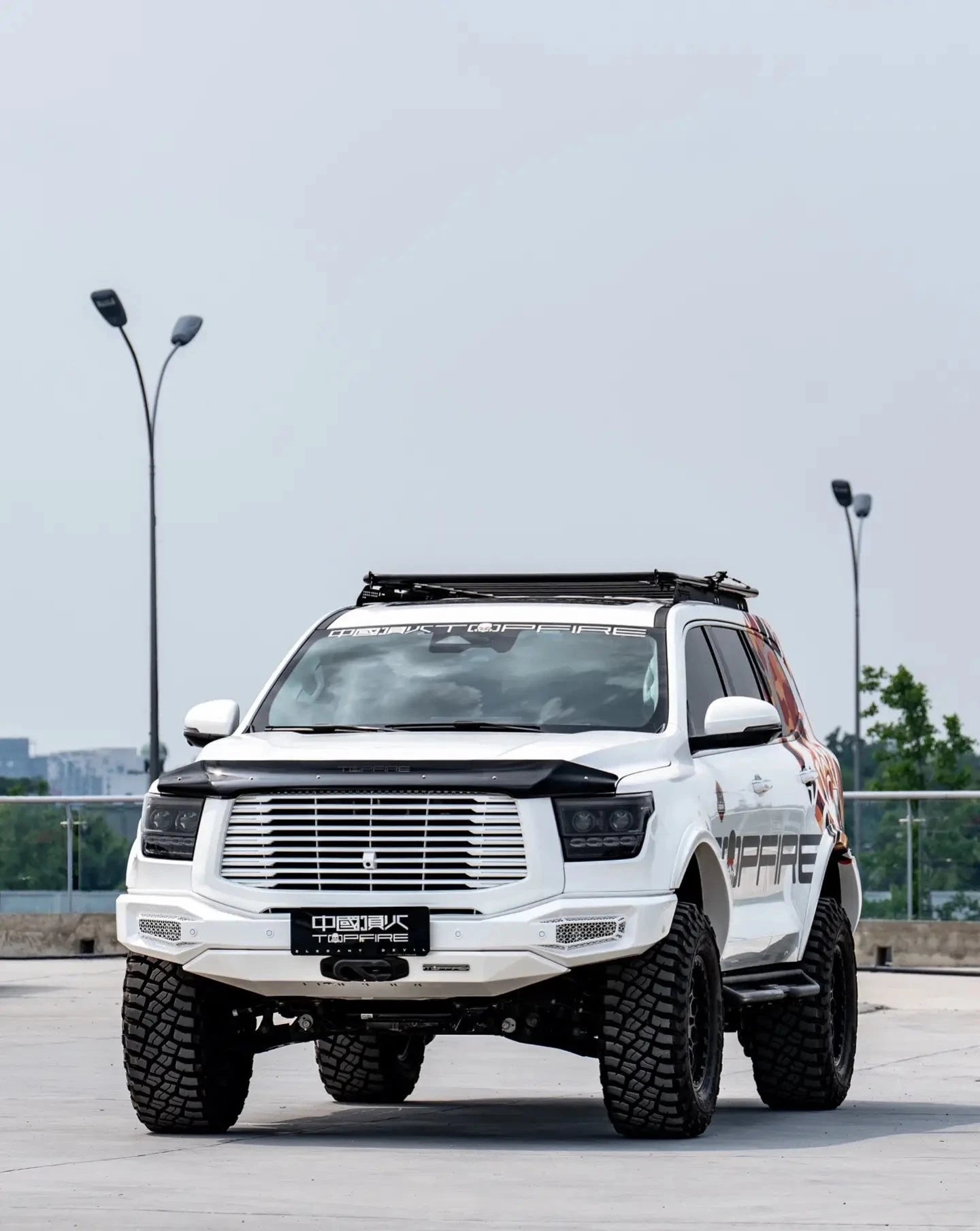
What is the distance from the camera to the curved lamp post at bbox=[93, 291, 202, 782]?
4394cm

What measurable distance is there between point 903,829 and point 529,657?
14875 mm

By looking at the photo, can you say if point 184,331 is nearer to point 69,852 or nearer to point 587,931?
point 69,852

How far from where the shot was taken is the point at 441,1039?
1806 centimetres

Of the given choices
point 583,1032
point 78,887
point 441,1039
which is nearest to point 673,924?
point 583,1032

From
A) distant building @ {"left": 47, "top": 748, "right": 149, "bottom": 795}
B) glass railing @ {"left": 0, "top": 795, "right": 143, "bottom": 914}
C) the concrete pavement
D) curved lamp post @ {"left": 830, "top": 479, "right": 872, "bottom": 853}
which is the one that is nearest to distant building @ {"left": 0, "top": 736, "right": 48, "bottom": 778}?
distant building @ {"left": 47, "top": 748, "right": 149, "bottom": 795}

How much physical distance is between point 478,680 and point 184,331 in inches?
1316

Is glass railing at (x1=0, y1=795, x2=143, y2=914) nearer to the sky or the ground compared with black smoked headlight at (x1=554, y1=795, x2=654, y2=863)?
nearer to the ground

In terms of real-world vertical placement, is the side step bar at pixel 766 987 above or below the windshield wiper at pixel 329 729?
below

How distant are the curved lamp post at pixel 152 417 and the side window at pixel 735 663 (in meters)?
31.3

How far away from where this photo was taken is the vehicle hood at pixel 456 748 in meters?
10.9

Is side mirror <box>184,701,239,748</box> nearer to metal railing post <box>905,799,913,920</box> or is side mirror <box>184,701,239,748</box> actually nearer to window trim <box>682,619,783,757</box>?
window trim <box>682,619,783,757</box>

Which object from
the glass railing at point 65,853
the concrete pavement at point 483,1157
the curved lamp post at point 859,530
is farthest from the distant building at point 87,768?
the concrete pavement at point 483,1157

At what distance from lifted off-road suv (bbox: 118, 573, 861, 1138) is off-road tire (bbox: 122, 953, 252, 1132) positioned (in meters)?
0.01

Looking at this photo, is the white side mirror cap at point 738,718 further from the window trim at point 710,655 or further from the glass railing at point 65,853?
the glass railing at point 65,853
